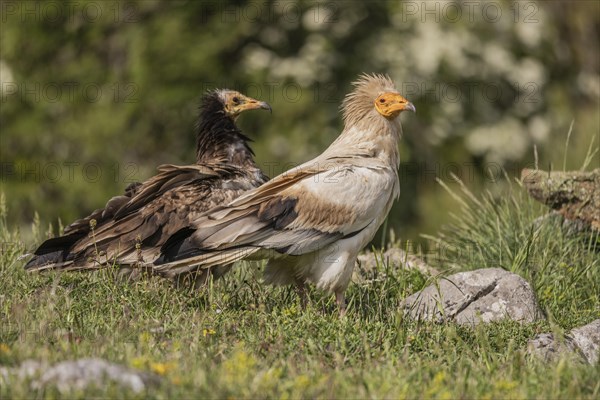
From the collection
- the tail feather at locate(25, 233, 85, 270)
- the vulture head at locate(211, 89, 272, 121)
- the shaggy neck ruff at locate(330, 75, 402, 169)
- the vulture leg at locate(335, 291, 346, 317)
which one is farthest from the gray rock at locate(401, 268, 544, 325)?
the vulture head at locate(211, 89, 272, 121)

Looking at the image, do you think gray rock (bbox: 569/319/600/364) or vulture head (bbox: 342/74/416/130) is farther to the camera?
vulture head (bbox: 342/74/416/130)

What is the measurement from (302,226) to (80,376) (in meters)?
Answer: 2.92

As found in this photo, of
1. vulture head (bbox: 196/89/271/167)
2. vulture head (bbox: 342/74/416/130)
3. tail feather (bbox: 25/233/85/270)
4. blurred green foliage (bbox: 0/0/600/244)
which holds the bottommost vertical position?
blurred green foliage (bbox: 0/0/600/244)

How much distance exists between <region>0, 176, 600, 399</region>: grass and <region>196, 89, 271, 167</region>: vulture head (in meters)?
1.08

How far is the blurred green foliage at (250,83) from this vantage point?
56.2 ft

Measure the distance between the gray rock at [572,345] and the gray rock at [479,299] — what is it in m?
0.62

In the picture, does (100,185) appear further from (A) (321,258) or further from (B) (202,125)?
(A) (321,258)

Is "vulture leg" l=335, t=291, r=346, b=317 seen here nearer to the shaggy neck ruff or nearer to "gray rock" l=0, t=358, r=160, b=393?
the shaggy neck ruff

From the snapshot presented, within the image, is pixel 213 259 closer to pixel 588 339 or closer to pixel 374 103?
pixel 374 103

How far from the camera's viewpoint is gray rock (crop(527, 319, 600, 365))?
5.80 m

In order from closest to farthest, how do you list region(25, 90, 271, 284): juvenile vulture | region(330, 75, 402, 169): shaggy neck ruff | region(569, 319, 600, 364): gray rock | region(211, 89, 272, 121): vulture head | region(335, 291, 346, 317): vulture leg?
region(569, 319, 600, 364): gray rock → region(335, 291, 346, 317): vulture leg → region(25, 90, 271, 284): juvenile vulture → region(330, 75, 402, 169): shaggy neck ruff → region(211, 89, 272, 121): vulture head

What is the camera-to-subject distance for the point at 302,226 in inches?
279

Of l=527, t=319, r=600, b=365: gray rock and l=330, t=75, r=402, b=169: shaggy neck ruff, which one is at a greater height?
l=330, t=75, r=402, b=169: shaggy neck ruff

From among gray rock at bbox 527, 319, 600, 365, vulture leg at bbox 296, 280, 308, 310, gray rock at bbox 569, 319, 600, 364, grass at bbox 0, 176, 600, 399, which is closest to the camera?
grass at bbox 0, 176, 600, 399
